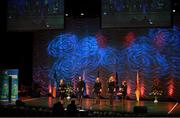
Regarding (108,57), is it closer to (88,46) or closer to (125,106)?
(88,46)

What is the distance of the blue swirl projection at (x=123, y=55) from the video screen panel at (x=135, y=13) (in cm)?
200

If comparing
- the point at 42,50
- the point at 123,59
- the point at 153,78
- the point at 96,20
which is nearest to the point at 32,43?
the point at 42,50

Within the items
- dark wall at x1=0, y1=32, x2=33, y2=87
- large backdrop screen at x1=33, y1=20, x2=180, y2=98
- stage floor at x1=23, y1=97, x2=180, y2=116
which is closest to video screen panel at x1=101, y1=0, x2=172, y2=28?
large backdrop screen at x1=33, y1=20, x2=180, y2=98

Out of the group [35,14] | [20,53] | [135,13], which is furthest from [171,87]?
[20,53]

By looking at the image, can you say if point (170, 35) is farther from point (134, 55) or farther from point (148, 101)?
point (148, 101)

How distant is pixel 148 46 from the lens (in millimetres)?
18328

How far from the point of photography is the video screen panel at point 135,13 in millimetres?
16234

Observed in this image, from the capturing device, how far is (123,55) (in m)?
18.7

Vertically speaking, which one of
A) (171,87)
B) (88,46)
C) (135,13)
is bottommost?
(171,87)

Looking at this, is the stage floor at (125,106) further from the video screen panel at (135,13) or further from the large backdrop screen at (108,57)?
the video screen panel at (135,13)

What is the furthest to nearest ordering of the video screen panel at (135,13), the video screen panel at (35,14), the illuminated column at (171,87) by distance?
1. the illuminated column at (171,87)
2. the video screen panel at (35,14)
3. the video screen panel at (135,13)

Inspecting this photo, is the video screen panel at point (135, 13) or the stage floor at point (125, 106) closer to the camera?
the stage floor at point (125, 106)

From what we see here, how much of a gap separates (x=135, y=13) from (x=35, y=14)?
14.7 feet

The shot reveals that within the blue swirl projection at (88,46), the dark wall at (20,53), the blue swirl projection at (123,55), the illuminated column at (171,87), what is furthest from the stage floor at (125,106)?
the blue swirl projection at (88,46)
